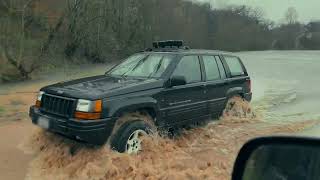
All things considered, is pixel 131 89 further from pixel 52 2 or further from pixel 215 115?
pixel 52 2

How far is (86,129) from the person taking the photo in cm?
691

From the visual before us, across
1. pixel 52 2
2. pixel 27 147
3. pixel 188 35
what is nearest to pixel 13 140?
pixel 27 147

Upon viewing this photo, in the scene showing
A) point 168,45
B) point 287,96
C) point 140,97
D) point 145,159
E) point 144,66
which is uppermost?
point 168,45

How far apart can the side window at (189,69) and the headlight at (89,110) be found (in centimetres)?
190

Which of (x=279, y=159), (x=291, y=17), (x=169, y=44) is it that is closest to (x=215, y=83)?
(x=169, y=44)

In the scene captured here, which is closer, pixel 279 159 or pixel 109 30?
pixel 279 159

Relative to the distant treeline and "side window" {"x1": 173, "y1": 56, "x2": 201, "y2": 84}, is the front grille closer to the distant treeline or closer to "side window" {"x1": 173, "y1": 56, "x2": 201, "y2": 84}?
"side window" {"x1": 173, "y1": 56, "x2": 201, "y2": 84}

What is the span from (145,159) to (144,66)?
203 cm

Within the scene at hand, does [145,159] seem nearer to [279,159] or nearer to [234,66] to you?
[234,66]

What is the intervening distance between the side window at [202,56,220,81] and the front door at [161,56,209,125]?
26 cm

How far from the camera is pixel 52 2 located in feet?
99.5

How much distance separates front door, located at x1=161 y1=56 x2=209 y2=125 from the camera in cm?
825

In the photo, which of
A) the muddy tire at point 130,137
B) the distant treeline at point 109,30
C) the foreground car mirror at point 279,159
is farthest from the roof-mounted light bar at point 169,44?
the distant treeline at point 109,30

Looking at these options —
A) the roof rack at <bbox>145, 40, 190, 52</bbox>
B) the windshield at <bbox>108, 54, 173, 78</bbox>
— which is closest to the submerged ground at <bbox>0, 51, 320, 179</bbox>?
the windshield at <bbox>108, 54, 173, 78</bbox>
